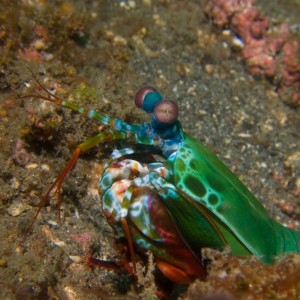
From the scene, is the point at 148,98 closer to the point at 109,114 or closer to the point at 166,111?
the point at 166,111

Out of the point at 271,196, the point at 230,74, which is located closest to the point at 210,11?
the point at 230,74

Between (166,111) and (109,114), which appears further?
(109,114)

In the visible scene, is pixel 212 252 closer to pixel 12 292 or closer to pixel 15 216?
pixel 12 292

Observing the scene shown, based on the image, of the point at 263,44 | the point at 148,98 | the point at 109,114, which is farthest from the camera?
the point at 263,44

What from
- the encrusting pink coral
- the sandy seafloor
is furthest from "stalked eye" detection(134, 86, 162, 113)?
the encrusting pink coral

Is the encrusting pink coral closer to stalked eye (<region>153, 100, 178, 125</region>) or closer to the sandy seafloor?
the sandy seafloor

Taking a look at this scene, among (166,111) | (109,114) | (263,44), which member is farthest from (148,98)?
(263,44)
